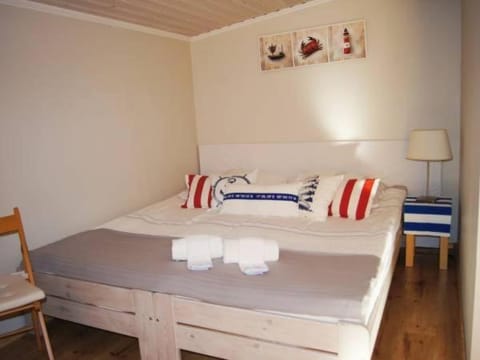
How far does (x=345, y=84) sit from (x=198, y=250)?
222 cm

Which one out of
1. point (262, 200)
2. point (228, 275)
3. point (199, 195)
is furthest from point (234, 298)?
point (199, 195)

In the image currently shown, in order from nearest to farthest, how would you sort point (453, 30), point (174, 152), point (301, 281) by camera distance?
point (301, 281), point (453, 30), point (174, 152)

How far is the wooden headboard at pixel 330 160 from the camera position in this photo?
342cm

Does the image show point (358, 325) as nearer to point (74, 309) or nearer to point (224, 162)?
point (74, 309)

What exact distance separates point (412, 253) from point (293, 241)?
1298mm

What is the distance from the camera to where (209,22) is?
3732mm

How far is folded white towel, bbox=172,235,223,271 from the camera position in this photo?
210 centimetres

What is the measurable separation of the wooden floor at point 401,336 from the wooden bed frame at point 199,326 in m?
0.20

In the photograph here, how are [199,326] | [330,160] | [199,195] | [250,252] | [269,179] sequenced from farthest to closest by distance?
[330,160] → [269,179] → [199,195] → [250,252] → [199,326]

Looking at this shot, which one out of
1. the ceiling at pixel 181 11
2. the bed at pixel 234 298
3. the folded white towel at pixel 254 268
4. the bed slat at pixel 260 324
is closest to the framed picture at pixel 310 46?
the ceiling at pixel 181 11

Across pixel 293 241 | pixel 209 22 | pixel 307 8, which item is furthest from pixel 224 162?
pixel 293 241

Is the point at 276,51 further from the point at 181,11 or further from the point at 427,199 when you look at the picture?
the point at 427,199

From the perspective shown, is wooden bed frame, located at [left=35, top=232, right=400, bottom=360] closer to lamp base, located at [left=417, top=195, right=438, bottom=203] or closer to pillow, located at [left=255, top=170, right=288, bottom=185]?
lamp base, located at [left=417, top=195, right=438, bottom=203]

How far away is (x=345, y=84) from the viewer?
3582 mm
